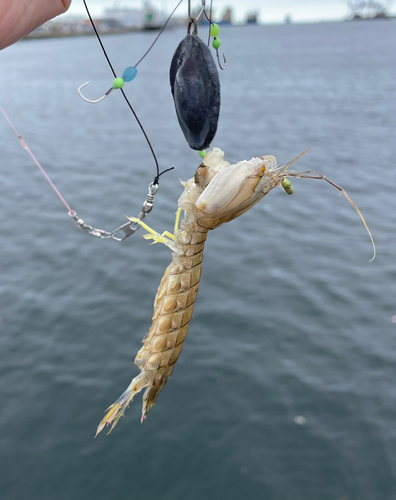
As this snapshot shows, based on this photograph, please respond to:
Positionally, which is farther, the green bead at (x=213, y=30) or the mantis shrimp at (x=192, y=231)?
the mantis shrimp at (x=192, y=231)

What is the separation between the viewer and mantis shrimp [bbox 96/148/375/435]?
2766 millimetres

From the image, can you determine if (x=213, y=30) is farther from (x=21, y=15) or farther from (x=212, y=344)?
(x=212, y=344)

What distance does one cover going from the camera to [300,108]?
27.0m

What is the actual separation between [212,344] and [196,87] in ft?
22.1

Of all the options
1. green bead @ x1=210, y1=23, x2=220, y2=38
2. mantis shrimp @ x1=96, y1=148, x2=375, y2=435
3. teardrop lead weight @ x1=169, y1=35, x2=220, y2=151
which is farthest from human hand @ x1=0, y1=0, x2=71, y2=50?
mantis shrimp @ x1=96, y1=148, x2=375, y2=435

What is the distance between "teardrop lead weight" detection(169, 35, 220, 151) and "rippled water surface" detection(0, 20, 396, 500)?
5.32 m

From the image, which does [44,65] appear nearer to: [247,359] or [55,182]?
[55,182]

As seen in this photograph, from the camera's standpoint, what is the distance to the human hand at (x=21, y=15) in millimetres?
2004

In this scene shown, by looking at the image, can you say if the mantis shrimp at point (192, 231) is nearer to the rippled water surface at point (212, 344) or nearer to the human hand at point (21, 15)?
the human hand at point (21, 15)

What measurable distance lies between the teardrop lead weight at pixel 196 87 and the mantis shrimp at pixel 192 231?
55 centimetres

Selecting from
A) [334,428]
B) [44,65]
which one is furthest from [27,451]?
[44,65]

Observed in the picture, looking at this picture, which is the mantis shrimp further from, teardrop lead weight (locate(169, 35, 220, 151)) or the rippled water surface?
the rippled water surface

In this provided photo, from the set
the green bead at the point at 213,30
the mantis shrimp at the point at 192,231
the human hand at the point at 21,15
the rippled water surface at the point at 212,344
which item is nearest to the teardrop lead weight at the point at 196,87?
the green bead at the point at 213,30

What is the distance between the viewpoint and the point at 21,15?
2074 mm
